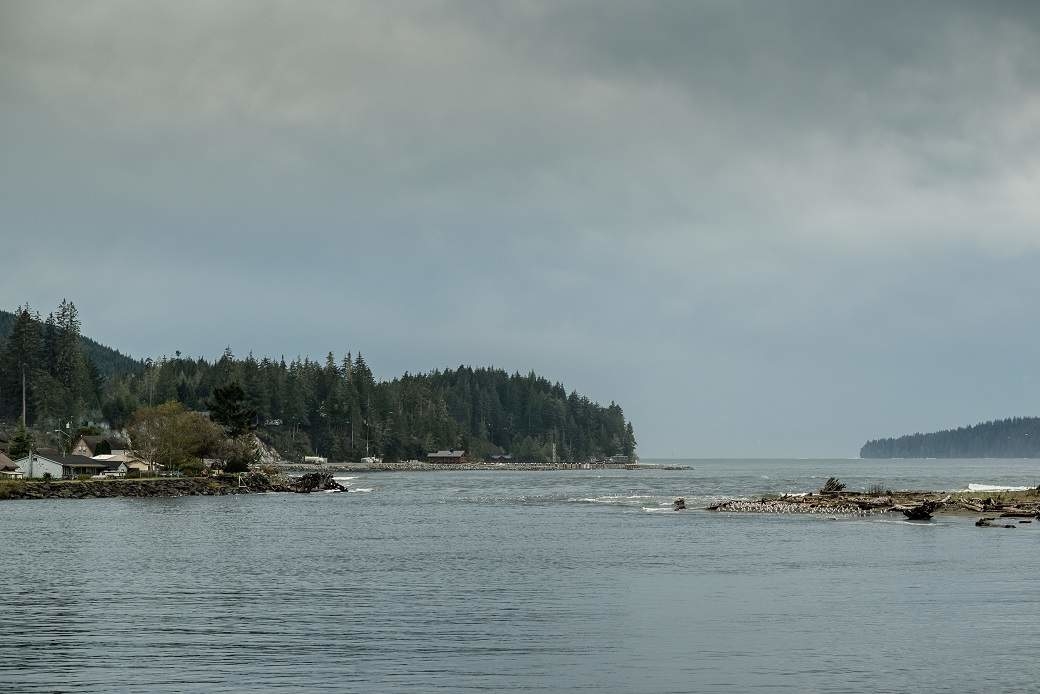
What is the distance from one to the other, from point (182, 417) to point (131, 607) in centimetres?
12476

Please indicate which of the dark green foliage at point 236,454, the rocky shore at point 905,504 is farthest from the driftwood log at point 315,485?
the rocky shore at point 905,504

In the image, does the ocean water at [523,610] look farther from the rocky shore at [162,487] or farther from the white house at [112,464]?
the white house at [112,464]

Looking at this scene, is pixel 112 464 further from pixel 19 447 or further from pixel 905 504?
pixel 905 504

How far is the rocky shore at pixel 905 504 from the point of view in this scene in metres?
94.1

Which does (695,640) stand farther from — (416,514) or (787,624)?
(416,514)

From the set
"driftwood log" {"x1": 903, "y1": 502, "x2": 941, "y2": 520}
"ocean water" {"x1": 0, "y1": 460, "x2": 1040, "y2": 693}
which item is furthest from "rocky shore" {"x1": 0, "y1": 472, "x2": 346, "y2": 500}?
"driftwood log" {"x1": 903, "y1": 502, "x2": 941, "y2": 520}

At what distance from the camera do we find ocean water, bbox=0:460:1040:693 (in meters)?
29.5

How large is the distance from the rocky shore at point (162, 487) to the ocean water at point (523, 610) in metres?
57.6

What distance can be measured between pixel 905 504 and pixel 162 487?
312ft

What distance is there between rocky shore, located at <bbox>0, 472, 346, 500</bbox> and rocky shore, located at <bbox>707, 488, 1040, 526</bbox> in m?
75.6

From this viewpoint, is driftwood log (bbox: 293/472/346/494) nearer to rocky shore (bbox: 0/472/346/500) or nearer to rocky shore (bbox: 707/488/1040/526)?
rocky shore (bbox: 0/472/346/500)

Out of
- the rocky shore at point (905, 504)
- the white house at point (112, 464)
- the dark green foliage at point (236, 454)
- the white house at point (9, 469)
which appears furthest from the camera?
the dark green foliage at point (236, 454)

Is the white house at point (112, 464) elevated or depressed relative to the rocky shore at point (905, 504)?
elevated

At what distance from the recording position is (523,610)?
41500mm
